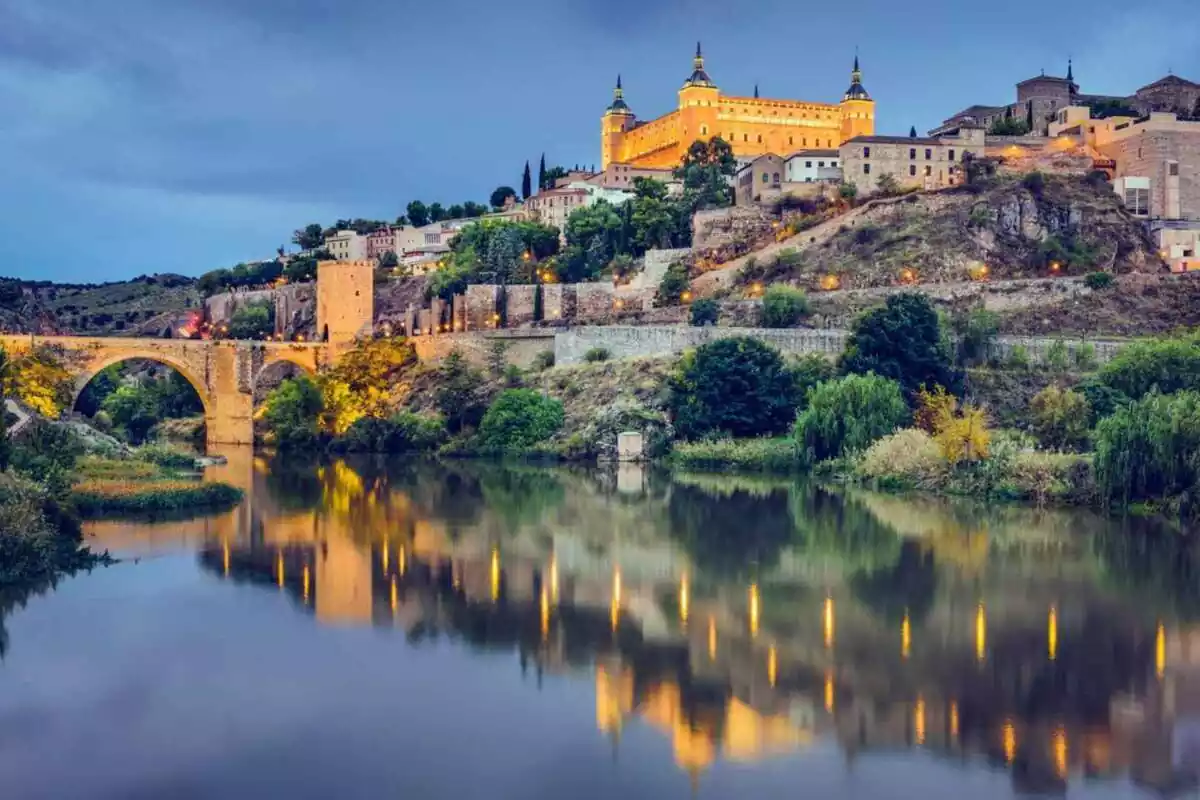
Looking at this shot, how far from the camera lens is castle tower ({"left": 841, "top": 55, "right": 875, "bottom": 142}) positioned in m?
85.9

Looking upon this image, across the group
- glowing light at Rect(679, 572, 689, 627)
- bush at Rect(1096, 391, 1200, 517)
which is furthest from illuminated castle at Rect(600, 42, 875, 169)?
glowing light at Rect(679, 572, 689, 627)

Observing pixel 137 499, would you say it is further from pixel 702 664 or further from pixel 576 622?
Result: pixel 702 664

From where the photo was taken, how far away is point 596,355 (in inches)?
2029

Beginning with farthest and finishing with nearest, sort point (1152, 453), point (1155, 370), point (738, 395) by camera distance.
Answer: point (738, 395), point (1155, 370), point (1152, 453)

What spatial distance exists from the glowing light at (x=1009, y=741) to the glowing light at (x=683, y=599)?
5.52 m

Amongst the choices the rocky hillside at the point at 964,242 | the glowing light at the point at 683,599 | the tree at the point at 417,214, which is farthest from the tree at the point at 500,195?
the glowing light at the point at 683,599

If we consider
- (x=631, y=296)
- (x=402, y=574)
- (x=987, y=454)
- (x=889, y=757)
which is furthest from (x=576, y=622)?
(x=631, y=296)

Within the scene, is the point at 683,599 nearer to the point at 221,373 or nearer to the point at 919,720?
the point at 919,720

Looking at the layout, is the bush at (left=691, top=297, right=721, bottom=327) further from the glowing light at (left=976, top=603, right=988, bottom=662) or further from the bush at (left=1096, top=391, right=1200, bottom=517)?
the glowing light at (left=976, top=603, right=988, bottom=662)

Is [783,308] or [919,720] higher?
[783,308]

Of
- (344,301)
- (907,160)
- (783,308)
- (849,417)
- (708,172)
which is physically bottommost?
(849,417)

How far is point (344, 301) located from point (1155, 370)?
39.1m

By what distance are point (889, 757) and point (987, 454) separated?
73.7 feet

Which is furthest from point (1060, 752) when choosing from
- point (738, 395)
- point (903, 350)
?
point (738, 395)
